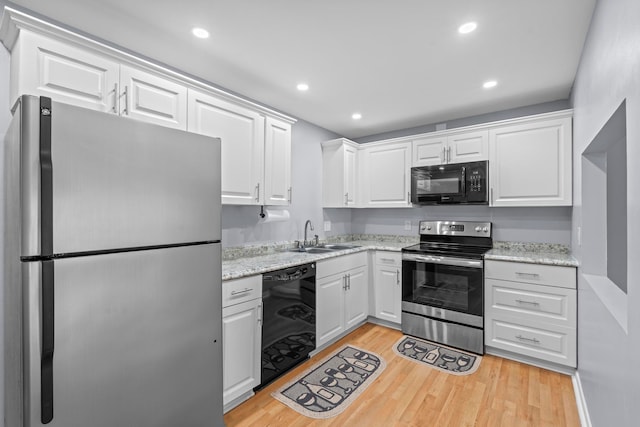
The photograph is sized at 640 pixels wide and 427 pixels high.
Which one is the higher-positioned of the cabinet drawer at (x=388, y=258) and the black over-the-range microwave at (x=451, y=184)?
the black over-the-range microwave at (x=451, y=184)

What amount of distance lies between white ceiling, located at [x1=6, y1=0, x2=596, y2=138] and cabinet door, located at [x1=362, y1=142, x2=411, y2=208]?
2.69ft

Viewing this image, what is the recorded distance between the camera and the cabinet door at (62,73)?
4.75 ft

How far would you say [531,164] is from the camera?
292 centimetres

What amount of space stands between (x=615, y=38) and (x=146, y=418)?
266cm

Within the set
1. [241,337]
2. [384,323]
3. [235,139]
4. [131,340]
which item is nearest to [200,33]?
[235,139]

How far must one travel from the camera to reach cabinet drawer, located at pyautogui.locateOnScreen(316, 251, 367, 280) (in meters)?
2.82

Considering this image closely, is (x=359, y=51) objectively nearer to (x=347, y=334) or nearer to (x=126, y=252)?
(x=126, y=252)

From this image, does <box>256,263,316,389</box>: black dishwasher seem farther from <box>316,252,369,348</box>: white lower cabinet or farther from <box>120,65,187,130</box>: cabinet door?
<box>120,65,187,130</box>: cabinet door

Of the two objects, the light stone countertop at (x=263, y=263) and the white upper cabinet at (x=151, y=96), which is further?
the light stone countertop at (x=263, y=263)

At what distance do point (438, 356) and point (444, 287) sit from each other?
65cm

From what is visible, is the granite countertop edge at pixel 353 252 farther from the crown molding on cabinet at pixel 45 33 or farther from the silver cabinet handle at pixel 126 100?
the crown molding on cabinet at pixel 45 33

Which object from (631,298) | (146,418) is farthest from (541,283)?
(146,418)

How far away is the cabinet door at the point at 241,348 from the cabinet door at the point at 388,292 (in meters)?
1.75

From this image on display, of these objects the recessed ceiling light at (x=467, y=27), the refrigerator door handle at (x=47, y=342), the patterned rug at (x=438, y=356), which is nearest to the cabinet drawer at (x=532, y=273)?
the patterned rug at (x=438, y=356)
